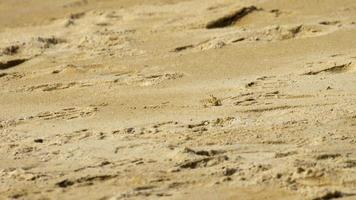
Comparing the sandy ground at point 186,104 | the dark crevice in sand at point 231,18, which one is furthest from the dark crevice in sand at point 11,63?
the dark crevice in sand at point 231,18

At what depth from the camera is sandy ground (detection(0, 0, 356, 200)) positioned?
3.58m

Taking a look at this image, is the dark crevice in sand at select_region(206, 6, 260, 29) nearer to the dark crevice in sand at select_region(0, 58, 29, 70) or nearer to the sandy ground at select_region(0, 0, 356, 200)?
the sandy ground at select_region(0, 0, 356, 200)

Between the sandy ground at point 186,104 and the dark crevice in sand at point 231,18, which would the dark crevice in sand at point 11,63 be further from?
the dark crevice in sand at point 231,18

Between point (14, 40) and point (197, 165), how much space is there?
171 inches

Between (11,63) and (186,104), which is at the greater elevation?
(11,63)

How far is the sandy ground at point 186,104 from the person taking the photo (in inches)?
141

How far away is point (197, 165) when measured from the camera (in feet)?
12.2

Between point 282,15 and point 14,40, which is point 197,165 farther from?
point 14,40

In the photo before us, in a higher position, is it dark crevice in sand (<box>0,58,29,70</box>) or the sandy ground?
dark crevice in sand (<box>0,58,29,70</box>)

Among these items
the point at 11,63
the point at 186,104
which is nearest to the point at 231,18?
the point at 11,63

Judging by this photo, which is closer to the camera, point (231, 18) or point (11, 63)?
point (11, 63)

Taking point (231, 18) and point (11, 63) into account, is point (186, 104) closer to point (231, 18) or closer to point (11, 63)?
point (11, 63)

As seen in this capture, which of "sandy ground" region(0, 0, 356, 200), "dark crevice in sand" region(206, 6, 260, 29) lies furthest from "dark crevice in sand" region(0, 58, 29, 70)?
"dark crevice in sand" region(206, 6, 260, 29)

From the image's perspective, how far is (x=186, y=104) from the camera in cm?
488
